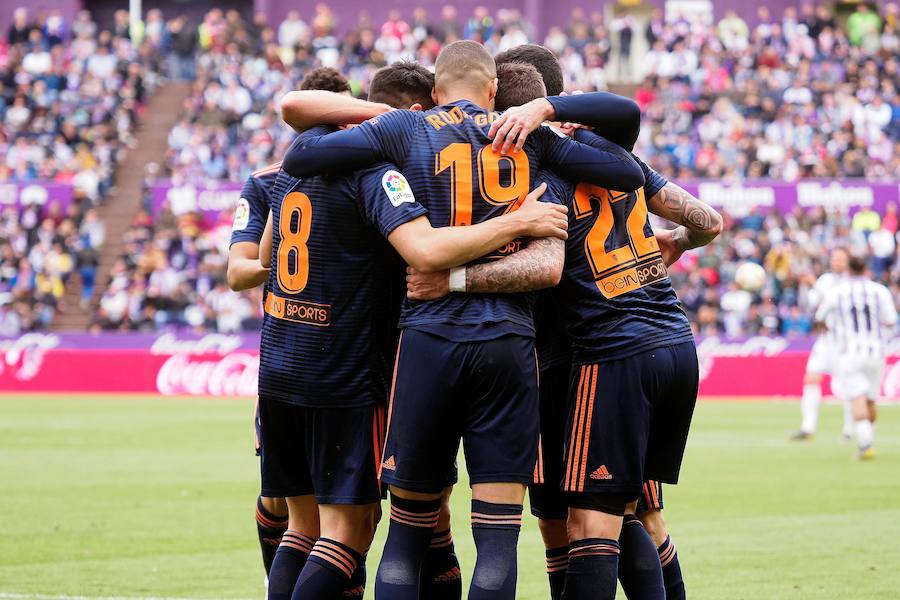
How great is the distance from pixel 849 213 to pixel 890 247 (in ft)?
4.24

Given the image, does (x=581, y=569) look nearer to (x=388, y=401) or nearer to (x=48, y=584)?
(x=388, y=401)

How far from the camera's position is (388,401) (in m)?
5.52

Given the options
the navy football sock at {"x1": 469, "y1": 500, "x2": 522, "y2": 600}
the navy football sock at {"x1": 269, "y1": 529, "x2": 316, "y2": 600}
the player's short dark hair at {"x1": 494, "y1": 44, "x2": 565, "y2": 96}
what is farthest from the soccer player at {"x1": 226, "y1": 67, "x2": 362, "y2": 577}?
the navy football sock at {"x1": 469, "y1": 500, "x2": 522, "y2": 600}

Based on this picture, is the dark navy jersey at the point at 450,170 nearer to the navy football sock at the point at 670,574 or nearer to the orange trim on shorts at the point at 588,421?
the orange trim on shorts at the point at 588,421

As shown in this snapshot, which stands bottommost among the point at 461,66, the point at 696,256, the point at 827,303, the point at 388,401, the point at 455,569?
the point at 696,256

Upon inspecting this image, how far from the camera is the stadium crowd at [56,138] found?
29.6m

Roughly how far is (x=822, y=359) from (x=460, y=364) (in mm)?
12295

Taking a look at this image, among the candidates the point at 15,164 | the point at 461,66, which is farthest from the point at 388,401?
the point at 15,164

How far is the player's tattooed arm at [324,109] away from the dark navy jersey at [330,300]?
0.29m

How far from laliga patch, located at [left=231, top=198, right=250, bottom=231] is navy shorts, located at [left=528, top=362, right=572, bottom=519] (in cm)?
163

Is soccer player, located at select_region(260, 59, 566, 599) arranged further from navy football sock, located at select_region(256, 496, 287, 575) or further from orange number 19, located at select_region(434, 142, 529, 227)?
navy football sock, located at select_region(256, 496, 287, 575)

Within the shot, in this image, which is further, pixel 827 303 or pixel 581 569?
pixel 827 303

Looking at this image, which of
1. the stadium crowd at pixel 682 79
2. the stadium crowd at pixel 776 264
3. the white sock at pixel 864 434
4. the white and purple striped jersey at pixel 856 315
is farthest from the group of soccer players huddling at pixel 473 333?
the stadium crowd at pixel 682 79

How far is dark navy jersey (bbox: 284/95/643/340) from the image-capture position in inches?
201
